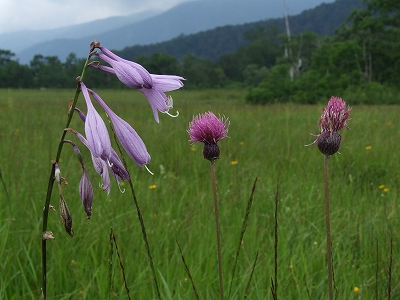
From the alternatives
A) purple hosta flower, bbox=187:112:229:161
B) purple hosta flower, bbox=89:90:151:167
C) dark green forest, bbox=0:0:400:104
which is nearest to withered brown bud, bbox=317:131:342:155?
purple hosta flower, bbox=187:112:229:161

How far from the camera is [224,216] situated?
2232 mm

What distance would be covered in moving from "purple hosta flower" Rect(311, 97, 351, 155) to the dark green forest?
10.7 metres

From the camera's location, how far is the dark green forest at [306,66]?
55.7 ft

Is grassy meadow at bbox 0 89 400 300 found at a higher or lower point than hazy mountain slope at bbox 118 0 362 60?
lower

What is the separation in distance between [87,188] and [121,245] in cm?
117

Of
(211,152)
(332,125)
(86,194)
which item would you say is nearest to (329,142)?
(332,125)

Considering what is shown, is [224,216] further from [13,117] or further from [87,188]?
[13,117]

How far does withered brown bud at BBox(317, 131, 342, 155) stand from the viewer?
28.3 inches

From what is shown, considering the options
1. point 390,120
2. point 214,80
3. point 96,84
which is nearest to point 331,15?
point 214,80

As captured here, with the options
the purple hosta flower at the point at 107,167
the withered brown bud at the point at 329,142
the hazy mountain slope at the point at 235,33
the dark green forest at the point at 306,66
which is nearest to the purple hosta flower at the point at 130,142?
the purple hosta flower at the point at 107,167

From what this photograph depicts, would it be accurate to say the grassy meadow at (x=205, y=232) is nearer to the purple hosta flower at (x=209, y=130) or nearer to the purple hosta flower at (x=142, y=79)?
the purple hosta flower at (x=209, y=130)

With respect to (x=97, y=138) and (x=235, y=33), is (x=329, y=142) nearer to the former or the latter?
(x=97, y=138)

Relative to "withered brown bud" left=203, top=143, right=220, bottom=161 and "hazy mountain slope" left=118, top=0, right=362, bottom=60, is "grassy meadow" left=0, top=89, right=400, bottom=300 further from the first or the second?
"hazy mountain slope" left=118, top=0, right=362, bottom=60

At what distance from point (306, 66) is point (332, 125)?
125 feet
